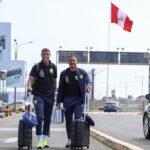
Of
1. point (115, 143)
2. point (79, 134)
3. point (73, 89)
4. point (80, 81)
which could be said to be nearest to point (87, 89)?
point (80, 81)

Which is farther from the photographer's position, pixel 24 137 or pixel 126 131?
pixel 126 131

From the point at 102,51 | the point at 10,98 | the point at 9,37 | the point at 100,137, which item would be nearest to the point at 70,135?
the point at 100,137

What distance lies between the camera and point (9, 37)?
6844 cm

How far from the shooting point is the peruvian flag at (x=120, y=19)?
166 ft

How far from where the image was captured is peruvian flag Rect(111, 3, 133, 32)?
50.6m

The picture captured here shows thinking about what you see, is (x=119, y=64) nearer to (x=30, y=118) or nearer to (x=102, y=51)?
(x=102, y=51)

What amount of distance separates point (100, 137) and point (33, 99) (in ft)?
12.5

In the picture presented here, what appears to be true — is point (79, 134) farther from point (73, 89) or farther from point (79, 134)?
point (73, 89)

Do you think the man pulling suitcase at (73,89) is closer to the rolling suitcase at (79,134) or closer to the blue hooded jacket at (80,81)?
the blue hooded jacket at (80,81)

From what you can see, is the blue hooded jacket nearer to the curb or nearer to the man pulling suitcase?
the man pulling suitcase

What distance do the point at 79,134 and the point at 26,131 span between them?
→ 101cm

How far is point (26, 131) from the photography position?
12578 mm

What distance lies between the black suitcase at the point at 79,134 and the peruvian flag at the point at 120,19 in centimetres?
3793

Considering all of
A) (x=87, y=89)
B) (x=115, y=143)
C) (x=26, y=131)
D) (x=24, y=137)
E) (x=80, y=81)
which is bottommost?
(x=115, y=143)
